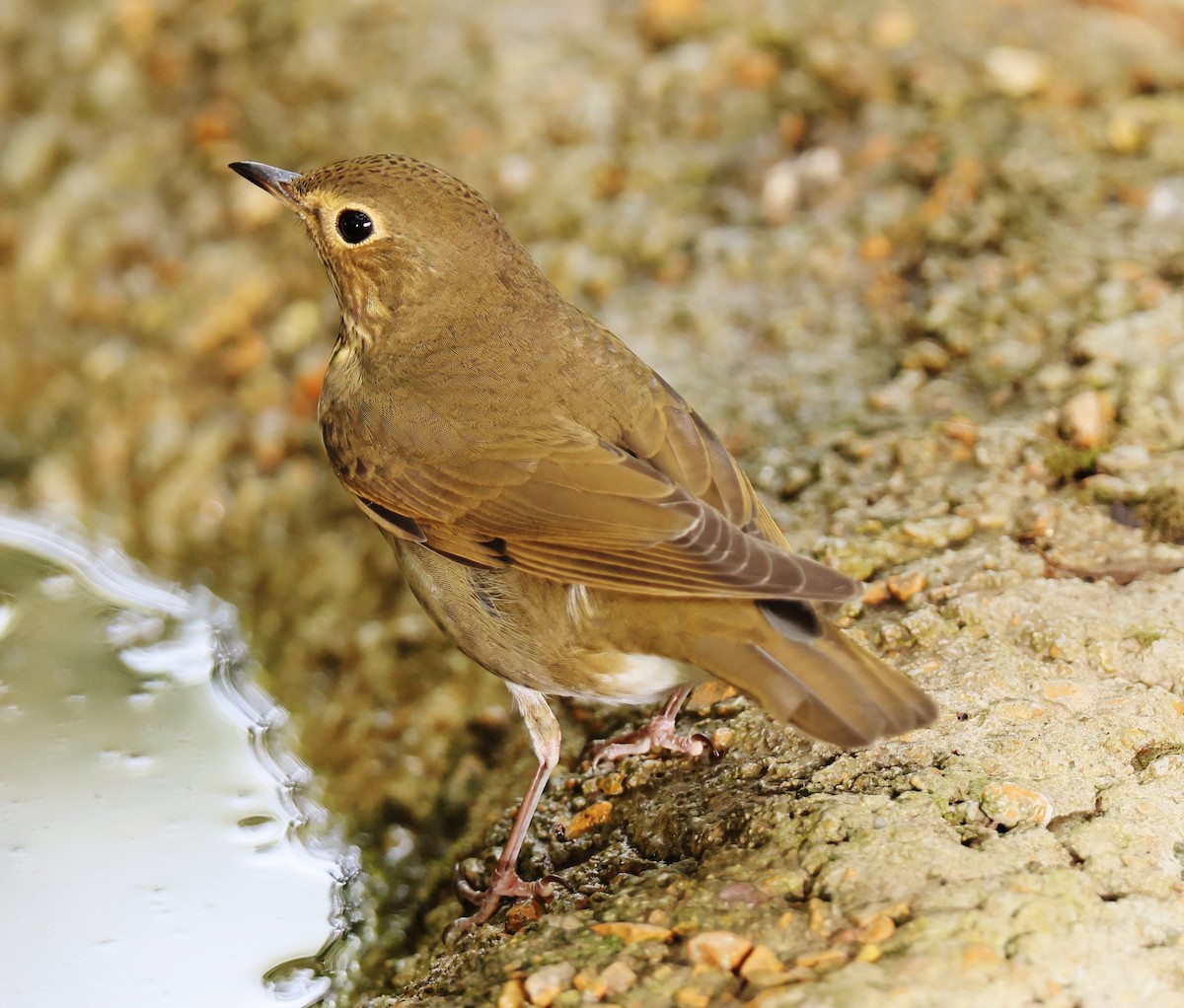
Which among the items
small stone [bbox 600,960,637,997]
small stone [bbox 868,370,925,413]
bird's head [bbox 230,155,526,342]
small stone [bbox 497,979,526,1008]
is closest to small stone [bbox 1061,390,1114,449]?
small stone [bbox 868,370,925,413]

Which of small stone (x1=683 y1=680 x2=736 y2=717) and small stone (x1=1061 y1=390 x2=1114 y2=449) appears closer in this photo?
small stone (x1=683 y1=680 x2=736 y2=717)

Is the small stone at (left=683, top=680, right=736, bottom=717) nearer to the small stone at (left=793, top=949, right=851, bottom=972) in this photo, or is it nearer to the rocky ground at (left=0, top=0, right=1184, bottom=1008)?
the rocky ground at (left=0, top=0, right=1184, bottom=1008)

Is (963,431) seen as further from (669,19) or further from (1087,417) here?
(669,19)

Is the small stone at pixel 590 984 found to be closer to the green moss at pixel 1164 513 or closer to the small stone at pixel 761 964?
the small stone at pixel 761 964

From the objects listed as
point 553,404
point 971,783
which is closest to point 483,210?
point 553,404

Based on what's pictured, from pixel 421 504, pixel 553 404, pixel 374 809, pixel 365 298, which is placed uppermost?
pixel 365 298

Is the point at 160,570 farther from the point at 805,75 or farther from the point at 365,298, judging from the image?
the point at 805,75
